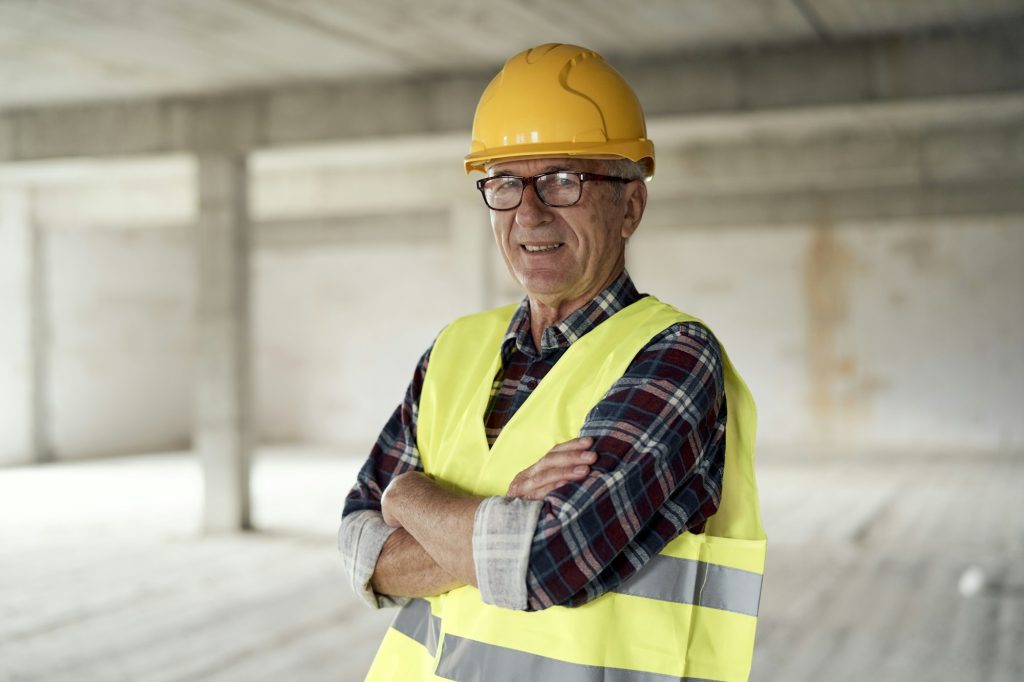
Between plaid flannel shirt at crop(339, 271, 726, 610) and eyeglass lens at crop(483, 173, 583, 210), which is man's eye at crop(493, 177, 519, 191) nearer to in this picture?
eyeglass lens at crop(483, 173, 583, 210)

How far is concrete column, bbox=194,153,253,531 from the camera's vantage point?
38.8ft

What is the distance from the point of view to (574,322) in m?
2.12

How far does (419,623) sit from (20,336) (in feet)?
63.4

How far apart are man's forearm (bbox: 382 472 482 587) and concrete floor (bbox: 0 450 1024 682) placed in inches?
178

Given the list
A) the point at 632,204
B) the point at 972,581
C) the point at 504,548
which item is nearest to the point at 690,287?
the point at 972,581

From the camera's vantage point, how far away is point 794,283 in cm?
2059

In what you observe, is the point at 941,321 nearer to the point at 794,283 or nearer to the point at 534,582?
the point at 794,283

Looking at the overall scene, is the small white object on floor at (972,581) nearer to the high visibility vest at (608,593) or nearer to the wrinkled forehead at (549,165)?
the high visibility vest at (608,593)

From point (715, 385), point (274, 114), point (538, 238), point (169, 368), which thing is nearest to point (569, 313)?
point (538, 238)

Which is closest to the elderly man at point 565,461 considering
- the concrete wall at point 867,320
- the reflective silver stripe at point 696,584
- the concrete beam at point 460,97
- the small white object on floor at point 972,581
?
the reflective silver stripe at point 696,584

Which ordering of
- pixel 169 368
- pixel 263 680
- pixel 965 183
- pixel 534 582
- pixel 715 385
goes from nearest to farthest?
pixel 534 582, pixel 715 385, pixel 263 680, pixel 965 183, pixel 169 368

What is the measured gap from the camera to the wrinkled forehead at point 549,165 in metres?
2.12

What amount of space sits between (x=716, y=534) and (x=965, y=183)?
18939 millimetres

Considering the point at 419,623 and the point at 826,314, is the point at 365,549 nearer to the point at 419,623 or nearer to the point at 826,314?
the point at 419,623
